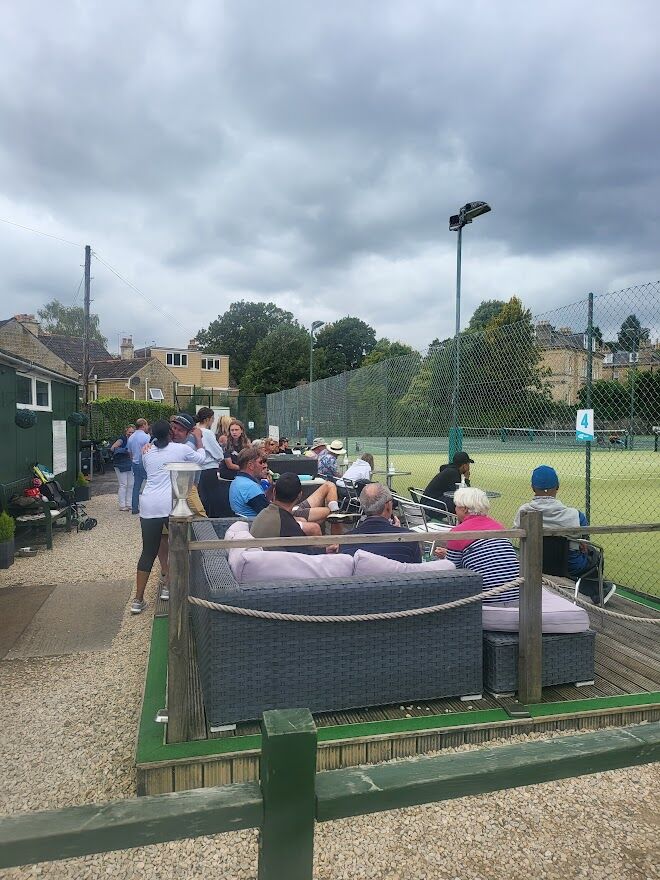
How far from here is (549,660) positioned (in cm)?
369

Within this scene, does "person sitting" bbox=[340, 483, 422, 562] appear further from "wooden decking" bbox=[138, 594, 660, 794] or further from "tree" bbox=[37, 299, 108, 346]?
"tree" bbox=[37, 299, 108, 346]

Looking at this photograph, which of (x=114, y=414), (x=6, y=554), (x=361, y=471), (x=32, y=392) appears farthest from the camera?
(x=114, y=414)

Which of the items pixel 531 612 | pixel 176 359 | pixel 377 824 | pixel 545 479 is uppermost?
pixel 176 359

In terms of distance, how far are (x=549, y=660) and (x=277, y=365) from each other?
5930 centimetres

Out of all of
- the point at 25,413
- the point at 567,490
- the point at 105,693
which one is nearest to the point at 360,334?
the point at 567,490

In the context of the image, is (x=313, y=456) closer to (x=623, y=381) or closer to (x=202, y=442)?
(x=202, y=442)

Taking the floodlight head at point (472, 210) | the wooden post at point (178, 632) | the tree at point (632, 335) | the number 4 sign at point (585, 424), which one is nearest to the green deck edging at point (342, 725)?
the wooden post at point (178, 632)

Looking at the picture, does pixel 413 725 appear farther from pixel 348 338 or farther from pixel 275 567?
pixel 348 338

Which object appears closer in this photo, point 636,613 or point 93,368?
point 636,613

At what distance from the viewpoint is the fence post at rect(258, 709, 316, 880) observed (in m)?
1.20

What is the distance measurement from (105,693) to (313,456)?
8.41m

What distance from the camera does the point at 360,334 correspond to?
3142 inches

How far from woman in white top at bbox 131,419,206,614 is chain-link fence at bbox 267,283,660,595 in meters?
3.80

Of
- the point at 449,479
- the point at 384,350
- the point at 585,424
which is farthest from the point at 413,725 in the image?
the point at 384,350
